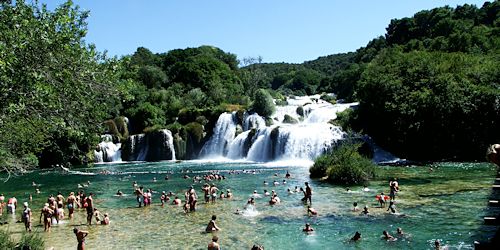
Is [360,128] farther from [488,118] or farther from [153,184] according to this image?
[153,184]

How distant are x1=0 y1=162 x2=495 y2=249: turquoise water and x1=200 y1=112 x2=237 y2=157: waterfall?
26.9 metres

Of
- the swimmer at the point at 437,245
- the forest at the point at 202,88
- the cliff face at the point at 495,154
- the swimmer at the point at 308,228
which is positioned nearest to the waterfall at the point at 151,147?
the forest at the point at 202,88

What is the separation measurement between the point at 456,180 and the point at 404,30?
3270 inches

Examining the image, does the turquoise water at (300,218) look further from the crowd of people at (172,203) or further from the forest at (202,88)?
the forest at (202,88)

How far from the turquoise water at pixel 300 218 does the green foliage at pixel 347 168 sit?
1214 millimetres

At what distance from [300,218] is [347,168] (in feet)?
40.6

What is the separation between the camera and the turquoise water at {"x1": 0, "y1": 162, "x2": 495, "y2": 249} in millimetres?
18625

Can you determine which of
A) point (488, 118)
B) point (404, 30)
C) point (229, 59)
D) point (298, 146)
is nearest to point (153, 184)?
point (298, 146)

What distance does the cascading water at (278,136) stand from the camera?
5344cm

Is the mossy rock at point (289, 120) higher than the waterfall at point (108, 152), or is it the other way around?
the mossy rock at point (289, 120)

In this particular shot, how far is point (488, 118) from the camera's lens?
152ft

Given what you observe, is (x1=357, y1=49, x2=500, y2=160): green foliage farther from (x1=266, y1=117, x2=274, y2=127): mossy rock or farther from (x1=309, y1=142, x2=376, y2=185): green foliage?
(x1=309, y1=142, x2=376, y2=185): green foliage

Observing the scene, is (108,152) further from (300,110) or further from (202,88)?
(202,88)

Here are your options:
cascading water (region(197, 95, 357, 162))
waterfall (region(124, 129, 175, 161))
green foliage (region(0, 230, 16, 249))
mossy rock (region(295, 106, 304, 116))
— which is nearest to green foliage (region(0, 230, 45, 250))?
green foliage (region(0, 230, 16, 249))
